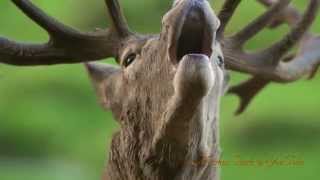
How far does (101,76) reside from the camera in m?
1.51

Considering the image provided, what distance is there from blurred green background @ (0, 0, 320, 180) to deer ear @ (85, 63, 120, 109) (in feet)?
5.01

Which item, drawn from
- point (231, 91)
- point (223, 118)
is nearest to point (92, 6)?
point (223, 118)

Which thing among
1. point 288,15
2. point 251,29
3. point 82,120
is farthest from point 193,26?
point 82,120

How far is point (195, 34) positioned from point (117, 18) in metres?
0.30

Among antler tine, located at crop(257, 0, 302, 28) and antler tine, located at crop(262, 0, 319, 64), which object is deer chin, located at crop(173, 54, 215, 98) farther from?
antler tine, located at crop(257, 0, 302, 28)

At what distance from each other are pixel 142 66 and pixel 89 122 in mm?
1925

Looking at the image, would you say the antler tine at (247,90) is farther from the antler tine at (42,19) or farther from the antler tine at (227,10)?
the antler tine at (42,19)

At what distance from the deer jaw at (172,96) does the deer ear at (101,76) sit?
→ 3 cm

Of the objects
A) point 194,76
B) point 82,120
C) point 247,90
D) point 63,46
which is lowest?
point 82,120

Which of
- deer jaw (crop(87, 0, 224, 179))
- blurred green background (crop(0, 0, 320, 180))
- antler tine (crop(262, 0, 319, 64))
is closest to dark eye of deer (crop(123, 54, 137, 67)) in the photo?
deer jaw (crop(87, 0, 224, 179))

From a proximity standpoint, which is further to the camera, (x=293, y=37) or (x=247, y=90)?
(x=247, y=90)

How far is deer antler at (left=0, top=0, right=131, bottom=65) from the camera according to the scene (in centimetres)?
143

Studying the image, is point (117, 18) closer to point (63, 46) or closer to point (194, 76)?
point (63, 46)

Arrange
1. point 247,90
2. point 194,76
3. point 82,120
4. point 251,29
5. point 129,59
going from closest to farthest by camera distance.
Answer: point 194,76, point 129,59, point 251,29, point 247,90, point 82,120
